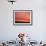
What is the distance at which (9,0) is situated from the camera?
16.9 ft

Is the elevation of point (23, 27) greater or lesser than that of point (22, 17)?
lesser

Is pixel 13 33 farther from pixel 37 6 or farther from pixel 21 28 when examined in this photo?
pixel 37 6

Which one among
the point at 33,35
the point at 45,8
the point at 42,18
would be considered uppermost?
the point at 45,8

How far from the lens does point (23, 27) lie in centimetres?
517

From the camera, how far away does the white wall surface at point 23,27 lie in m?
5.13

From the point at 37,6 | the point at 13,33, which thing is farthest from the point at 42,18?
the point at 13,33

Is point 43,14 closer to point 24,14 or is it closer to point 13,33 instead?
point 24,14

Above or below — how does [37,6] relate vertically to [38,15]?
above

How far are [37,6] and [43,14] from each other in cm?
37

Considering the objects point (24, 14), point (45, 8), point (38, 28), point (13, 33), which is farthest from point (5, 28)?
point (45, 8)

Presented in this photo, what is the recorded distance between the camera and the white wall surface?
5.13 m

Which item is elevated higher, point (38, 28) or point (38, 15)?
point (38, 15)

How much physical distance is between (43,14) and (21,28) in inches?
38.2

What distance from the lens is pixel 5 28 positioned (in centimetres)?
518
